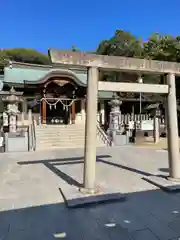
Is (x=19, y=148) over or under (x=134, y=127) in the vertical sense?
under

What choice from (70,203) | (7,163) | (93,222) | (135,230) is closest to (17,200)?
(70,203)

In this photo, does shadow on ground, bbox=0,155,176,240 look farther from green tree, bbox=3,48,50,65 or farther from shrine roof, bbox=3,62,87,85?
green tree, bbox=3,48,50,65

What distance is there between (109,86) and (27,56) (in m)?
38.6

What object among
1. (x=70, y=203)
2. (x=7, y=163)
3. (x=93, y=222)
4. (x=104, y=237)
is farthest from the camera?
(x=7, y=163)

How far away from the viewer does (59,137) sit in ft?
39.2

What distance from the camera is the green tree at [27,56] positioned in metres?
38.8

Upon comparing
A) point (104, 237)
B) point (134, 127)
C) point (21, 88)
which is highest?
point (21, 88)

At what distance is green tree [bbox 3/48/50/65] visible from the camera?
127 feet

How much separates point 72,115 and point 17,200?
11.9 m

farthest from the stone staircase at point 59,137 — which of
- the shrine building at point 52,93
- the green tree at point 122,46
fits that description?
the green tree at point 122,46

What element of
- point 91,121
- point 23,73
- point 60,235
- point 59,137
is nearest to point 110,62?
point 91,121

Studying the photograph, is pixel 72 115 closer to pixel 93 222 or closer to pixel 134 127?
pixel 134 127

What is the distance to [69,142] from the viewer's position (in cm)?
1166

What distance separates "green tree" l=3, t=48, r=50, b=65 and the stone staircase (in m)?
28.4
